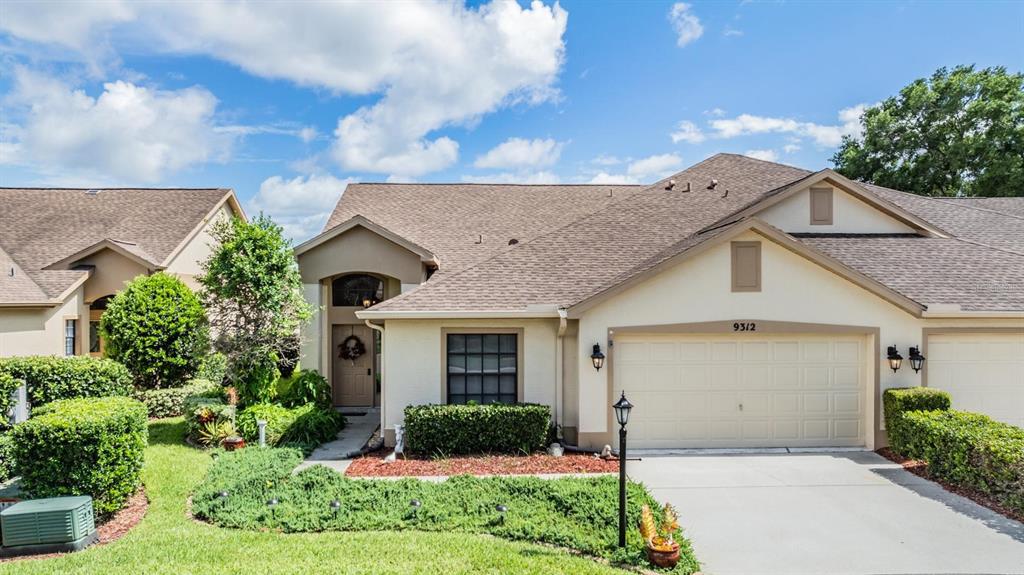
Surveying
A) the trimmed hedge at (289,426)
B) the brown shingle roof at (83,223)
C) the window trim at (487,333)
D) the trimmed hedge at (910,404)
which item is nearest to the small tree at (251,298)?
the trimmed hedge at (289,426)

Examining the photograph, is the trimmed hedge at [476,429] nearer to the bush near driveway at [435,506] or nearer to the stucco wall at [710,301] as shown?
the stucco wall at [710,301]

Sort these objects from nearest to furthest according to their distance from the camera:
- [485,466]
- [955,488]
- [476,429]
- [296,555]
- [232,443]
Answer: [296,555]
[955,488]
[485,466]
[476,429]
[232,443]

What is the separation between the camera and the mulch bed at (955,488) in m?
7.20

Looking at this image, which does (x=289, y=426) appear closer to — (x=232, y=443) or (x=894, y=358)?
(x=232, y=443)

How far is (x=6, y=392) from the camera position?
9500 mm

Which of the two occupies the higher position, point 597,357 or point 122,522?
point 597,357

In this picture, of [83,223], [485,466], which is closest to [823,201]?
[485,466]

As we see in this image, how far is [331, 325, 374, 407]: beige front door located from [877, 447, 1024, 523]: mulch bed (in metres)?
11.8

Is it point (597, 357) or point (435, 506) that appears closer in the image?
point (435, 506)

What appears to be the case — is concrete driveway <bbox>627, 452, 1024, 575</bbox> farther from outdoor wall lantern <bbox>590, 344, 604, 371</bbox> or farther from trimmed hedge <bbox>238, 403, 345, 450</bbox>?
trimmed hedge <bbox>238, 403, 345, 450</bbox>

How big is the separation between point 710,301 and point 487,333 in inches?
173

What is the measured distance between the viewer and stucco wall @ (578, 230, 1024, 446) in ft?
32.8

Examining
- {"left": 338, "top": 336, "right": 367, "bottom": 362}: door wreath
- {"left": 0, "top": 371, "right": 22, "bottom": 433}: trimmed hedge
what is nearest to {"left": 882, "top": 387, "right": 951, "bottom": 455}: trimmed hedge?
{"left": 338, "top": 336, "right": 367, "bottom": 362}: door wreath

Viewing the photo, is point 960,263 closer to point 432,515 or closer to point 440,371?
point 440,371
